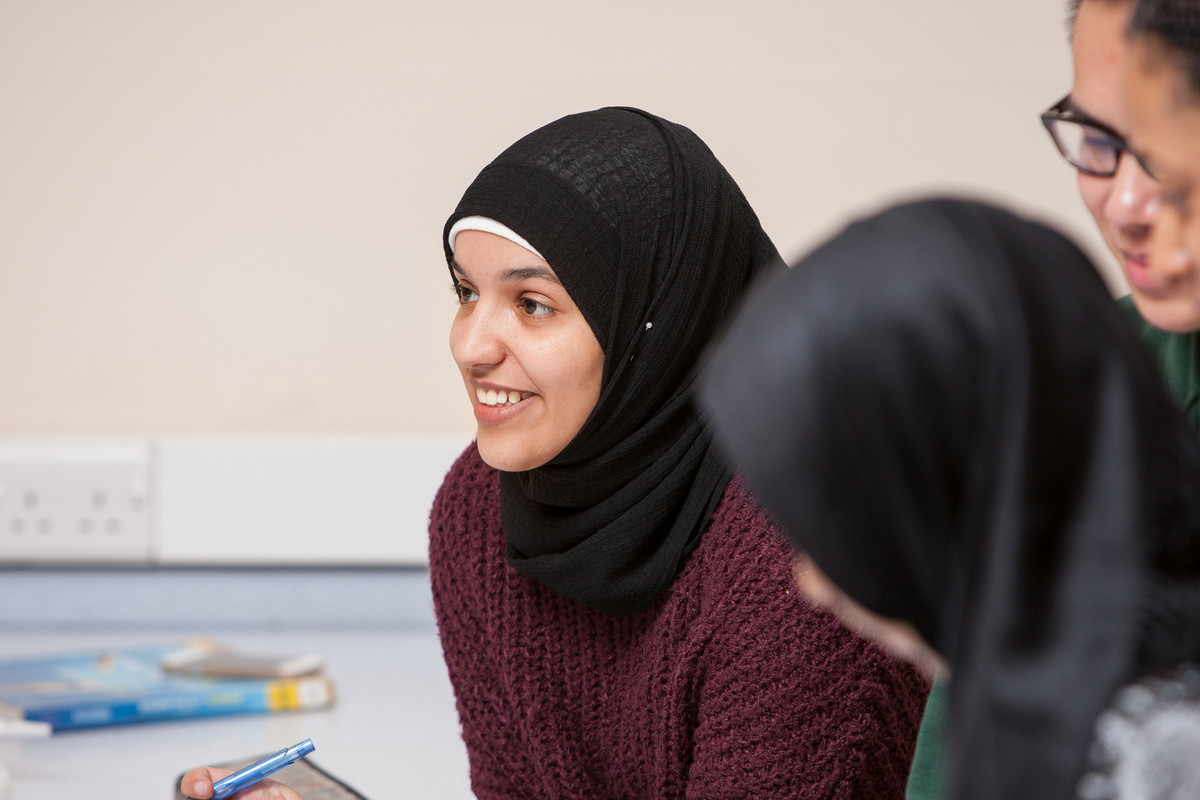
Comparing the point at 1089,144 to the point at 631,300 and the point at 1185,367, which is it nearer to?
the point at 1185,367

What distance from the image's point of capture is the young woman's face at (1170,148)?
48 cm

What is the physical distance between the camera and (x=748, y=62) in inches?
67.6

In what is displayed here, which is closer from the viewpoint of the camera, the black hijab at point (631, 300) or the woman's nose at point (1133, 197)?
the woman's nose at point (1133, 197)

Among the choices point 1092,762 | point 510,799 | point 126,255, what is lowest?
point 510,799

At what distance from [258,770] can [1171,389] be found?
745 millimetres

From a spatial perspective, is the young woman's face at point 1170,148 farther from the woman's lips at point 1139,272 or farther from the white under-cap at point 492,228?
the white under-cap at point 492,228

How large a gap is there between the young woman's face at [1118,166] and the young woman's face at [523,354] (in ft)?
1.59

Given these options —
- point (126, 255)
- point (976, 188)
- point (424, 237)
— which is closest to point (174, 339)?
point (126, 255)

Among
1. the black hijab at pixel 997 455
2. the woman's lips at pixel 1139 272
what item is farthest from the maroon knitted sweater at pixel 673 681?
the black hijab at pixel 997 455

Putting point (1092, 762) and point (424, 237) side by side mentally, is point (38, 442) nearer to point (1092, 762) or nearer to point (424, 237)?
point (424, 237)

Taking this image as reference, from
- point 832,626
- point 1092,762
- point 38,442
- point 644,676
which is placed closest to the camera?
point 1092,762

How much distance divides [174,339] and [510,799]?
3.11ft

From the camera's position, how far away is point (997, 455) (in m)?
0.40

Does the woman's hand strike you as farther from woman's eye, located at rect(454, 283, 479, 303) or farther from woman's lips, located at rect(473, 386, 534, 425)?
woman's eye, located at rect(454, 283, 479, 303)
